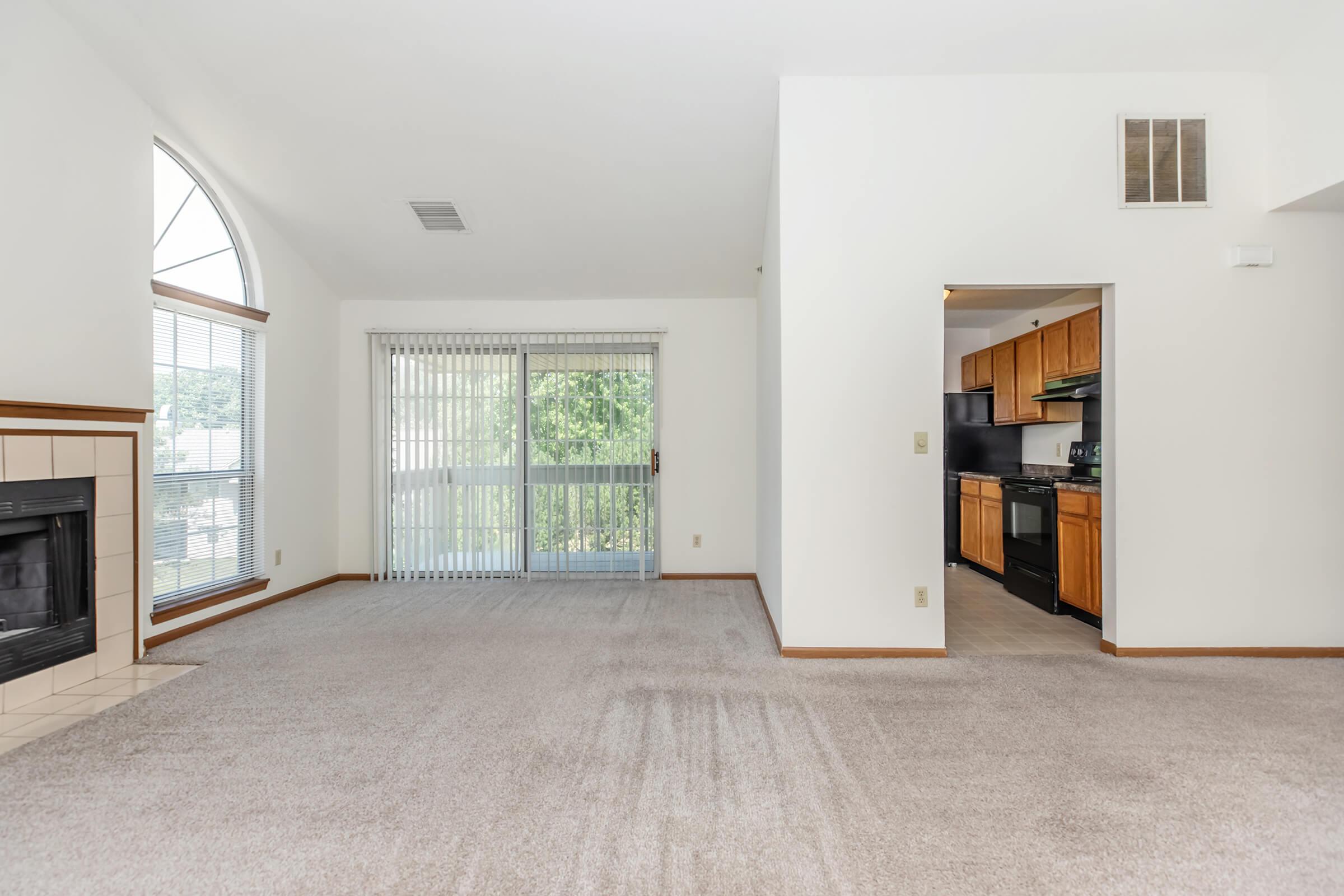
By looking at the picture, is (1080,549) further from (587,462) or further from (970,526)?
(587,462)

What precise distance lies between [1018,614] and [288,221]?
18.8 ft

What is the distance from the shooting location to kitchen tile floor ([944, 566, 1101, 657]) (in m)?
3.61

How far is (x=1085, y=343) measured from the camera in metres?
4.52

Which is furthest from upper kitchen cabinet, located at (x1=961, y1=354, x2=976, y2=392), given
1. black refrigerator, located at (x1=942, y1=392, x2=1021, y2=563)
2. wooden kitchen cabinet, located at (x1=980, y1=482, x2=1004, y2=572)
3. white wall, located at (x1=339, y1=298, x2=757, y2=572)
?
white wall, located at (x1=339, y1=298, x2=757, y2=572)

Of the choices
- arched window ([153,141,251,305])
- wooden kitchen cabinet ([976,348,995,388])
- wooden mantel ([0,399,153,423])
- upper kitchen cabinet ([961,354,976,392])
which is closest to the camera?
wooden mantel ([0,399,153,423])

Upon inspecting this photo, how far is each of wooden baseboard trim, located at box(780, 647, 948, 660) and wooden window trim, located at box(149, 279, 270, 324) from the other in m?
4.15

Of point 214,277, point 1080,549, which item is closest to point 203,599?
point 214,277

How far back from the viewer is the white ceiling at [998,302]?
363cm

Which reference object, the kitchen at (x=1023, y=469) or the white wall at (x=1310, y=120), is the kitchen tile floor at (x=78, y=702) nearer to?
the kitchen at (x=1023, y=469)

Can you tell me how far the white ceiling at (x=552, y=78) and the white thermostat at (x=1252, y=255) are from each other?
925mm

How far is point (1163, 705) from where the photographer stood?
9.16 feet

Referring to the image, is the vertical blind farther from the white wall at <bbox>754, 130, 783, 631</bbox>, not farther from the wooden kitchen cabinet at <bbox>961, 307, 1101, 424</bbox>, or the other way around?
the wooden kitchen cabinet at <bbox>961, 307, 1101, 424</bbox>

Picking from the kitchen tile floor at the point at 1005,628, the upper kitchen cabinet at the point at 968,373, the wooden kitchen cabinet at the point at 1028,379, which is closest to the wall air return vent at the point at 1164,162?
the wooden kitchen cabinet at the point at 1028,379

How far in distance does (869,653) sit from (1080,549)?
1688 mm
